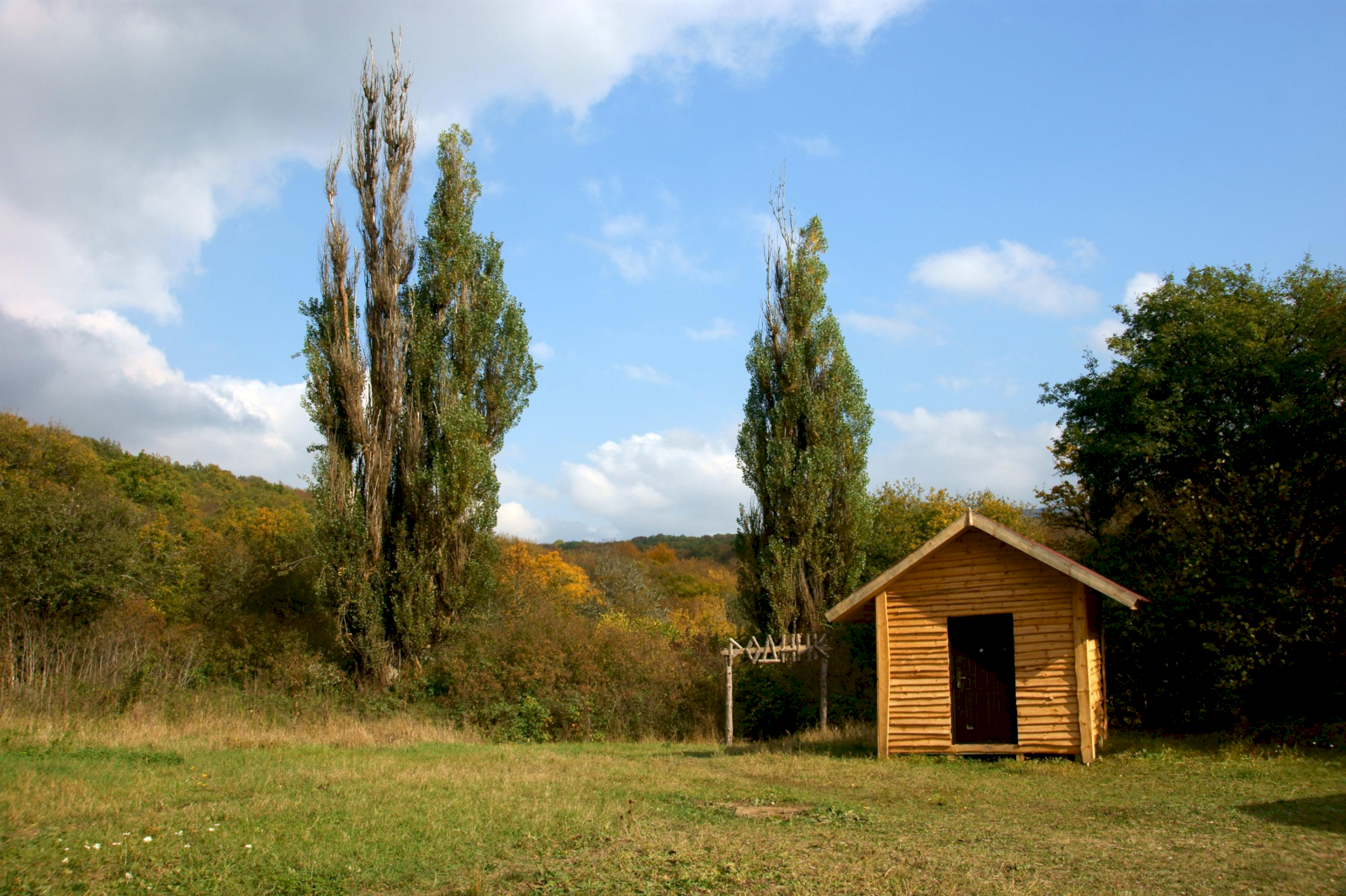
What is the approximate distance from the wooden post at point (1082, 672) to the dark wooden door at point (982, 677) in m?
1.17

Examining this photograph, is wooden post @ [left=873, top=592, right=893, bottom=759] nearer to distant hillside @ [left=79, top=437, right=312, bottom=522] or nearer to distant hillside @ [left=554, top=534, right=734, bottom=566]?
distant hillside @ [left=79, top=437, right=312, bottom=522]

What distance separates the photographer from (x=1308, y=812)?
9102mm

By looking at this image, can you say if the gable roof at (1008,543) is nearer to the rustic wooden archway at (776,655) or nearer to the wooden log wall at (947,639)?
the wooden log wall at (947,639)

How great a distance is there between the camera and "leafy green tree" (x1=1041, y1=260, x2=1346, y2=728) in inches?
610

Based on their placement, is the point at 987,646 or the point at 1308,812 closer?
the point at 1308,812

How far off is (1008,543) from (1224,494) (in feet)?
17.7

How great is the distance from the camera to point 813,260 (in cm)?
2341

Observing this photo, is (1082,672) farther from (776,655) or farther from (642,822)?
(642,822)

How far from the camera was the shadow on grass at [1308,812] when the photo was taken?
8.51 m

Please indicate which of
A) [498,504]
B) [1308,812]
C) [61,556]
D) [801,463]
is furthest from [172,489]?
[1308,812]

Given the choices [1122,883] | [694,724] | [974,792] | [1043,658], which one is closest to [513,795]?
[974,792]

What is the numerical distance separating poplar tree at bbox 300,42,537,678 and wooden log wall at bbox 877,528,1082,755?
36.2 ft

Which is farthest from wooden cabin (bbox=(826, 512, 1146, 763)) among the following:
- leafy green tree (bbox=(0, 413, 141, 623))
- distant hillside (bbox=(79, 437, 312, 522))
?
distant hillside (bbox=(79, 437, 312, 522))

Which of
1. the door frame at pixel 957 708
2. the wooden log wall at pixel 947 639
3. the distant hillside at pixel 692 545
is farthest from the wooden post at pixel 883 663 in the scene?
the distant hillside at pixel 692 545
